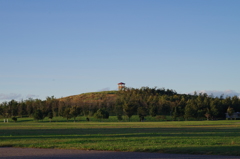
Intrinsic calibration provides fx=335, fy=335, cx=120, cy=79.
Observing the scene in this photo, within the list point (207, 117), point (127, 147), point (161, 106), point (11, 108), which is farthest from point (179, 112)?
point (127, 147)

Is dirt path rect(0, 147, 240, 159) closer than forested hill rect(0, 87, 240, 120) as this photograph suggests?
Yes

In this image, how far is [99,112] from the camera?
347ft

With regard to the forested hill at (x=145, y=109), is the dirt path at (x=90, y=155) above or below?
below

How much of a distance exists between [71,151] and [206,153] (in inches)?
345

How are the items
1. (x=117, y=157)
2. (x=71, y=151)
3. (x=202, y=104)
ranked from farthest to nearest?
1. (x=202, y=104)
2. (x=71, y=151)
3. (x=117, y=157)

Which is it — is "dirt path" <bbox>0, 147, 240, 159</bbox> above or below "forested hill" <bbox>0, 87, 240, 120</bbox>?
below

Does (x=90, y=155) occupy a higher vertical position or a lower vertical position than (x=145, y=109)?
lower

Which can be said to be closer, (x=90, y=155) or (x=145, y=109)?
(x=90, y=155)

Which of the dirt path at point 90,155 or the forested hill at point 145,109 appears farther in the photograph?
the forested hill at point 145,109

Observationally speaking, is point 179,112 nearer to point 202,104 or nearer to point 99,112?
point 202,104

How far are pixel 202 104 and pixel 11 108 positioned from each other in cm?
8080

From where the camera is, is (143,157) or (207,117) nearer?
(143,157)

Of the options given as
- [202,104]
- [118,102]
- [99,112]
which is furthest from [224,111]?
[99,112]

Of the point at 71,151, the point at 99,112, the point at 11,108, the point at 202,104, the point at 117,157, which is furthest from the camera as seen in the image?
the point at 11,108
